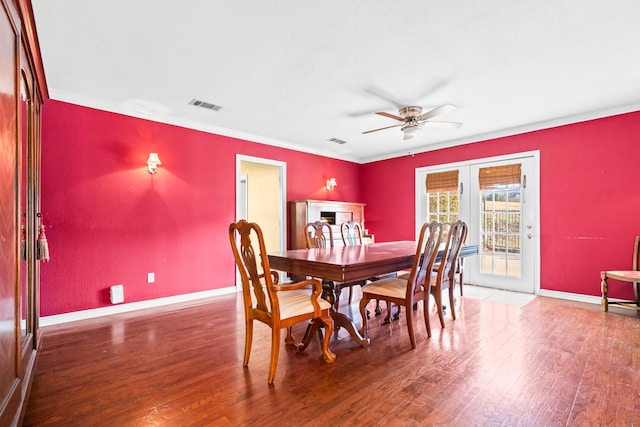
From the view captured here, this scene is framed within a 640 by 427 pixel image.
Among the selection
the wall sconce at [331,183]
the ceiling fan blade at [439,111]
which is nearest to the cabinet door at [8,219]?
the ceiling fan blade at [439,111]

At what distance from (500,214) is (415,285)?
2.92 metres

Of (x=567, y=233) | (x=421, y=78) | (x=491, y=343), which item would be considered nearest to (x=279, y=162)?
(x=421, y=78)

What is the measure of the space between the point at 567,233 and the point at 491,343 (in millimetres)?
2484

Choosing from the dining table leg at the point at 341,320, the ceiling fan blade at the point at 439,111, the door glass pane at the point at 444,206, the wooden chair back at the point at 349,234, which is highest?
the ceiling fan blade at the point at 439,111

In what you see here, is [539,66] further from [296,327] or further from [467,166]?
[296,327]

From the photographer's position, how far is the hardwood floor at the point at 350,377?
1657 millimetres

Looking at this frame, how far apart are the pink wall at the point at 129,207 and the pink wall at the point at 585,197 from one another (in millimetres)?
4225

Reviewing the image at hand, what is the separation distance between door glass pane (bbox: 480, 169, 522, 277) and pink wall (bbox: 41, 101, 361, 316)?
3762 millimetres

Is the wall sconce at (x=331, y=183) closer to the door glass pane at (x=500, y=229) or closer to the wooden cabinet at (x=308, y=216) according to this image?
the wooden cabinet at (x=308, y=216)

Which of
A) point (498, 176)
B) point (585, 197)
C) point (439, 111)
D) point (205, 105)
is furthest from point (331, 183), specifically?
point (585, 197)

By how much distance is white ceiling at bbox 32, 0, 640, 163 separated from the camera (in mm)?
2021

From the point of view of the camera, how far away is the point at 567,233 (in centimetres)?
412

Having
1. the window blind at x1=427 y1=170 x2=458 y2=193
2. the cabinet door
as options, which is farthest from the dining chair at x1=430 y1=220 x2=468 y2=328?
the cabinet door

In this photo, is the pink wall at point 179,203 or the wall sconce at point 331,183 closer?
the pink wall at point 179,203
